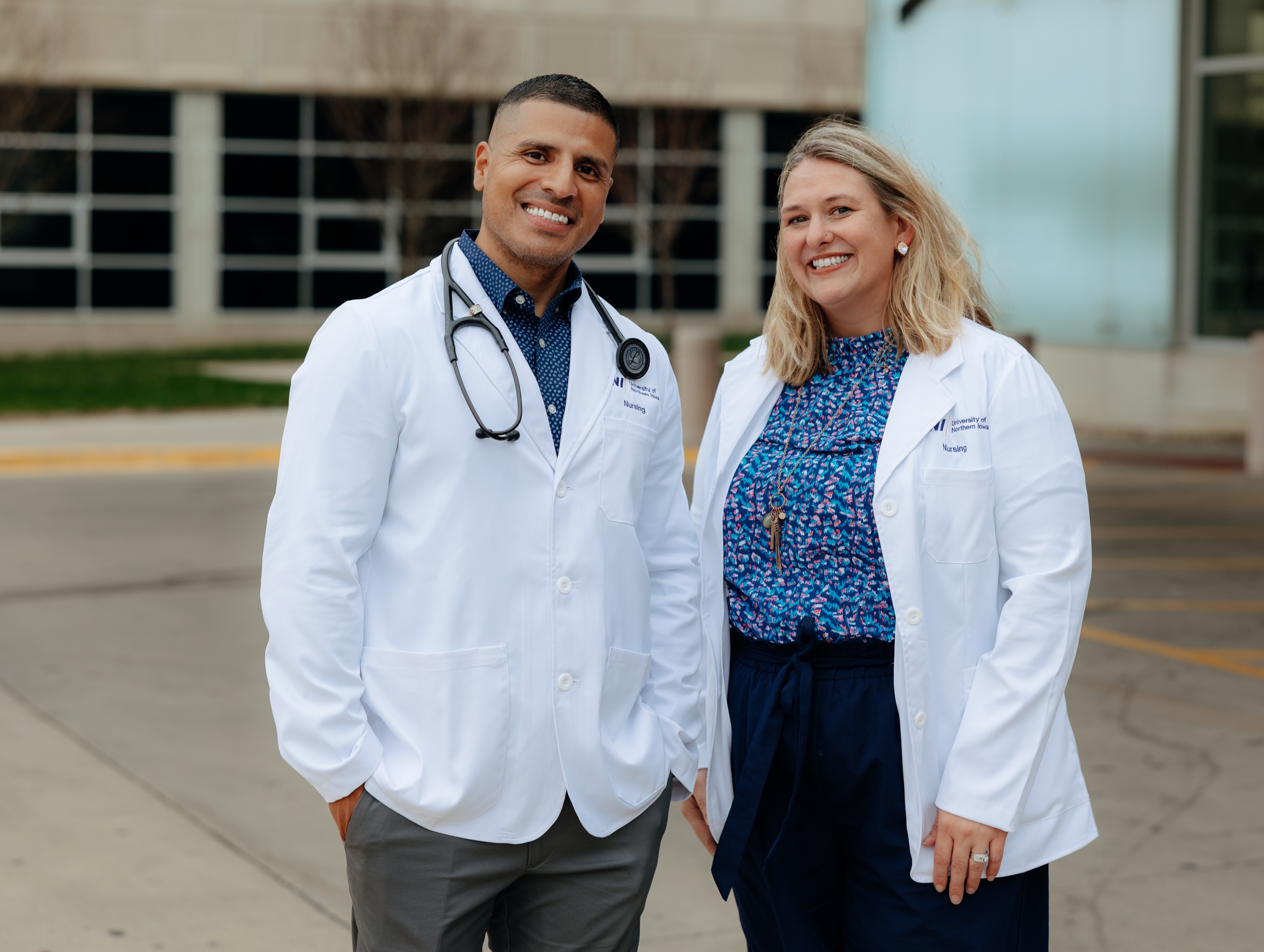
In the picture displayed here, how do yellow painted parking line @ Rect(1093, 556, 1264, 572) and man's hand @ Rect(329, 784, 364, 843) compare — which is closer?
man's hand @ Rect(329, 784, 364, 843)

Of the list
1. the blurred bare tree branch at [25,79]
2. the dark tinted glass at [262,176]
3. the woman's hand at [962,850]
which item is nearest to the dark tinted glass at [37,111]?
the blurred bare tree branch at [25,79]

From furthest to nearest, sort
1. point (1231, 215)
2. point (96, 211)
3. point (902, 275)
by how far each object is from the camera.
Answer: point (96, 211)
point (1231, 215)
point (902, 275)

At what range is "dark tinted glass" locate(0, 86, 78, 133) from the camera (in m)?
26.1

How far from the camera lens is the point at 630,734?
279 cm

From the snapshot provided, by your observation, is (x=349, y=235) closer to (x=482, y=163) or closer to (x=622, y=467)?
(x=482, y=163)

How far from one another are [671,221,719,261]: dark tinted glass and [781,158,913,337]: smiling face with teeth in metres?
30.0

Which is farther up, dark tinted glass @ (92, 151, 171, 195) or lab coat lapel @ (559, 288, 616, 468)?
dark tinted glass @ (92, 151, 171, 195)

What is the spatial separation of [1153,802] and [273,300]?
27.3 m

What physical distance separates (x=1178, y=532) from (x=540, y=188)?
9.55 m

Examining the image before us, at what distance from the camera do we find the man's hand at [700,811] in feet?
10.3

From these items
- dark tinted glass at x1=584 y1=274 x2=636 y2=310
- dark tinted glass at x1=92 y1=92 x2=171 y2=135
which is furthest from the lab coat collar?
dark tinted glass at x1=584 y1=274 x2=636 y2=310

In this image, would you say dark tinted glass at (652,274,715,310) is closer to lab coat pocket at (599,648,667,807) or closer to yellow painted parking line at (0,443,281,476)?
yellow painted parking line at (0,443,281,476)

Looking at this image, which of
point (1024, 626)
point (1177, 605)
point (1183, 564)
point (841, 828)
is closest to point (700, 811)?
point (841, 828)

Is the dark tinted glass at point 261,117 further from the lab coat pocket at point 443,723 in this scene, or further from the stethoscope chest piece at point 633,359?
the lab coat pocket at point 443,723
